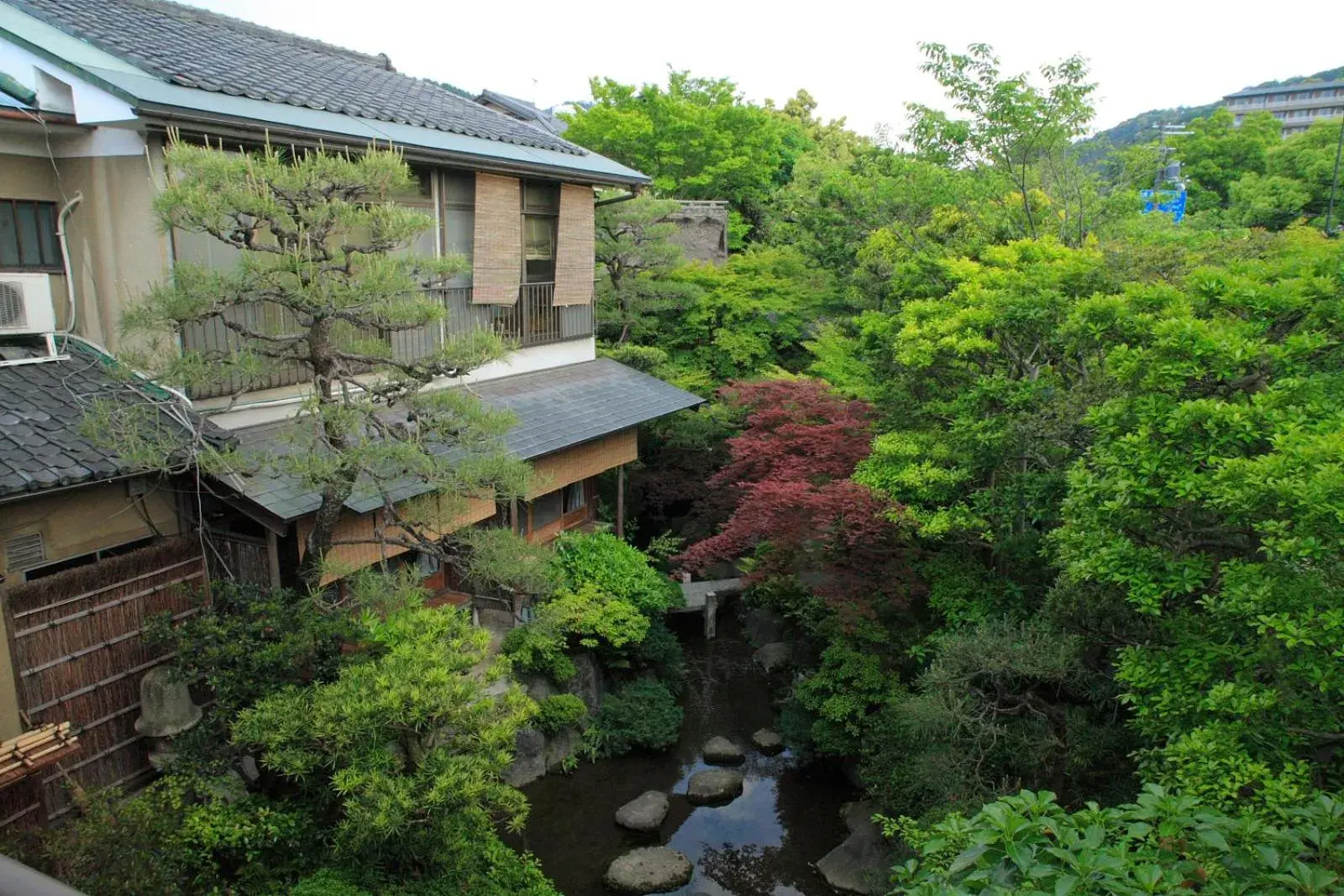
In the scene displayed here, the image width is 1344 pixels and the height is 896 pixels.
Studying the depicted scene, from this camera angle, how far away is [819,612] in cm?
1502

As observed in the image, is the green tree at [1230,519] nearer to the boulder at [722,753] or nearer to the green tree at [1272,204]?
the boulder at [722,753]

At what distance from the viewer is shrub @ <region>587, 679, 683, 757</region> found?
566 inches

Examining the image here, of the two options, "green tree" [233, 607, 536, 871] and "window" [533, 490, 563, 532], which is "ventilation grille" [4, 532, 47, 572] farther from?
"window" [533, 490, 563, 532]

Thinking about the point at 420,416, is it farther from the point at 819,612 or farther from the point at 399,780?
the point at 819,612

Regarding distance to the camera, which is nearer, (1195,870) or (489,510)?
(1195,870)

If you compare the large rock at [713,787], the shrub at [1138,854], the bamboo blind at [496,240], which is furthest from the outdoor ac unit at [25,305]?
the large rock at [713,787]

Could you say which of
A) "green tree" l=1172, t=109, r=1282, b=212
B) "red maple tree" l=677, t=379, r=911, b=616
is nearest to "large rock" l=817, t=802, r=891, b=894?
"red maple tree" l=677, t=379, r=911, b=616

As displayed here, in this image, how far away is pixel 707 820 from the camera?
13.3m

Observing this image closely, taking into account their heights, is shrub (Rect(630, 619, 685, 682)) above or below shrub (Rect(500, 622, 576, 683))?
below

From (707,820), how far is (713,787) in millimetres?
596

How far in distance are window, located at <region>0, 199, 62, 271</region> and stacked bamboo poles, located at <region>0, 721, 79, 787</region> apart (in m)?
5.34

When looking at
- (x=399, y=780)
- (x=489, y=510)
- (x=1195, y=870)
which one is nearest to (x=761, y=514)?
(x=489, y=510)

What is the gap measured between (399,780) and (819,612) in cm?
885

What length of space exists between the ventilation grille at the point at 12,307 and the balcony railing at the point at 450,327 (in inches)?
61.9
